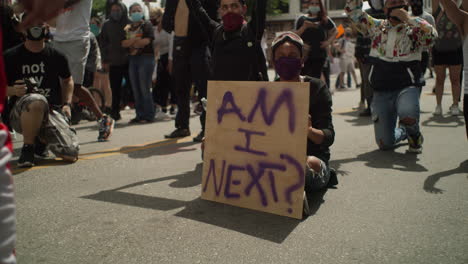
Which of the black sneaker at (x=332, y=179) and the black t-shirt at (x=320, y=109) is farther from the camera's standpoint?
the black sneaker at (x=332, y=179)

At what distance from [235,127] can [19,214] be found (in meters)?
1.59

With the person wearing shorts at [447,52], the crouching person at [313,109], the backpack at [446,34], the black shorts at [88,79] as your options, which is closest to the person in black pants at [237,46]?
the crouching person at [313,109]

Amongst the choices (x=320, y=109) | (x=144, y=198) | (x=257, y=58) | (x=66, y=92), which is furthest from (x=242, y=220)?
(x=66, y=92)

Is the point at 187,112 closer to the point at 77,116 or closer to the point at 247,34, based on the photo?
the point at 247,34

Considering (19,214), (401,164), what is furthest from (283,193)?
(401,164)

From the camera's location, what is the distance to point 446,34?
7.54 metres

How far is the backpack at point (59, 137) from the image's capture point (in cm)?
477

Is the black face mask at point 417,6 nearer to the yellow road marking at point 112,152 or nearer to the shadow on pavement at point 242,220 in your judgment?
the yellow road marking at point 112,152

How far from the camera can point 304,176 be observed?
116 inches

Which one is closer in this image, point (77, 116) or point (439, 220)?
point (439, 220)

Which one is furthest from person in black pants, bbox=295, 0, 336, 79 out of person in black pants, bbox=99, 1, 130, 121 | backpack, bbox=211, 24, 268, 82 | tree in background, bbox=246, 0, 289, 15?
tree in background, bbox=246, 0, 289, 15

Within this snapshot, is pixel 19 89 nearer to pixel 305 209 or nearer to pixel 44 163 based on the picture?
pixel 44 163

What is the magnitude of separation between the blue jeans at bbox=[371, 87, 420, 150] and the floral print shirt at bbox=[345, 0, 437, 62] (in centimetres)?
40

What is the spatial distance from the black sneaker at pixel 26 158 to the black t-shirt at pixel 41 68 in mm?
579
